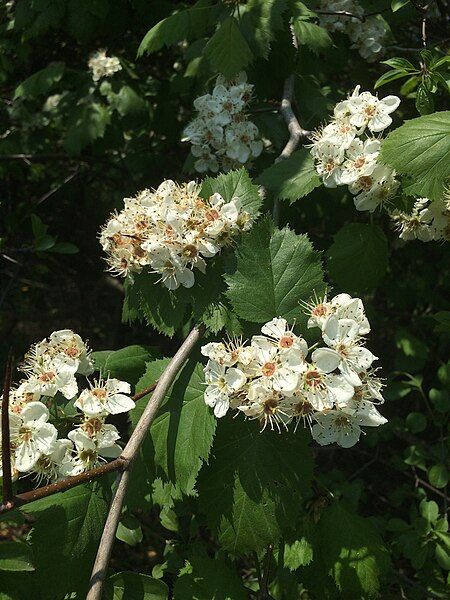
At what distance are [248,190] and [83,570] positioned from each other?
117cm

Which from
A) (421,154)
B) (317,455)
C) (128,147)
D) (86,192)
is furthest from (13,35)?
(317,455)

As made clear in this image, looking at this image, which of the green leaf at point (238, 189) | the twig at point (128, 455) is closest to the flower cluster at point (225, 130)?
the green leaf at point (238, 189)

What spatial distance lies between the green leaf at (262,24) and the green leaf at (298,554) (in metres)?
1.79

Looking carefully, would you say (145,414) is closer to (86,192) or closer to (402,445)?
(402,445)

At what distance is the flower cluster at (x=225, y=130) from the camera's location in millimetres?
2451

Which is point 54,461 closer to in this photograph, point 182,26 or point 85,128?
point 182,26

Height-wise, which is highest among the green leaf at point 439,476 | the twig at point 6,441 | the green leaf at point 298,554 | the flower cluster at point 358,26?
the twig at point 6,441

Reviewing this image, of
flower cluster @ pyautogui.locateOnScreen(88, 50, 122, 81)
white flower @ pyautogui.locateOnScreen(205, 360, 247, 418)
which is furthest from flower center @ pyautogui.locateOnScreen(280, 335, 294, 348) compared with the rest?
flower cluster @ pyautogui.locateOnScreen(88, 50, 122, 81)

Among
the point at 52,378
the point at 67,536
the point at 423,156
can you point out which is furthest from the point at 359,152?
the point at 67,536

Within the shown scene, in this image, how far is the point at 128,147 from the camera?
409 cm

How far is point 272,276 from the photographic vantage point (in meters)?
Result: 1.69

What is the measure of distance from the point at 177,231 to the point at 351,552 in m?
1.13

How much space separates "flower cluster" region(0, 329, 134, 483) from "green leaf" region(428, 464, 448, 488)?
170 cm

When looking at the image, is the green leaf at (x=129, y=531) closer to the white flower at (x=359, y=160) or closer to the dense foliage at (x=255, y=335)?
the dense foliage at (x=255, y=335)
